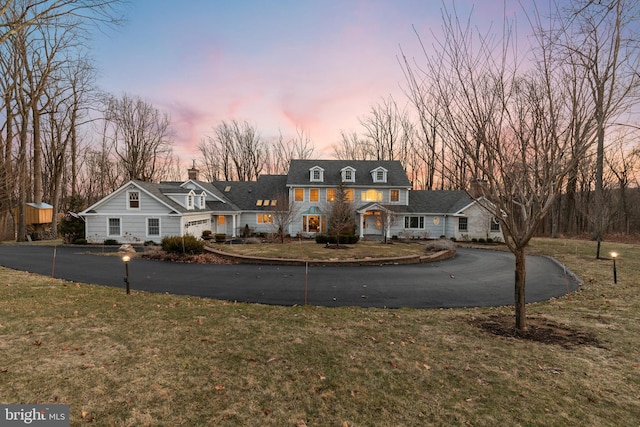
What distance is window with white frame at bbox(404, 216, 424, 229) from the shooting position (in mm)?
30250

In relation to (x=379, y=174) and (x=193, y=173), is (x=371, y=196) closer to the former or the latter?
(x=379, y=174)

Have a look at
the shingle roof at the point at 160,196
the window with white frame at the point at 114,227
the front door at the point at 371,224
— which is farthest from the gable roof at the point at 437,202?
the window with white frame at the point at 114,227

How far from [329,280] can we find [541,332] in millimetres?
7237

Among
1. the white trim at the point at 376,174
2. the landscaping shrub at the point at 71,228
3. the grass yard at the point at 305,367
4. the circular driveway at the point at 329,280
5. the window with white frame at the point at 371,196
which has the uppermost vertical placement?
the white trim at the point at 376,174

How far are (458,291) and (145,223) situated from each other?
2306 cm

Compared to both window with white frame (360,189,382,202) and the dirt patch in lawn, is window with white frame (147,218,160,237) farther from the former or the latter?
the dirt patch in lawn

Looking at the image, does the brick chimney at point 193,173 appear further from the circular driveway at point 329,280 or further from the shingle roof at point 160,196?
the circular driveway at point 329,280

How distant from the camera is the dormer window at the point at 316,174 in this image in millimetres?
30891

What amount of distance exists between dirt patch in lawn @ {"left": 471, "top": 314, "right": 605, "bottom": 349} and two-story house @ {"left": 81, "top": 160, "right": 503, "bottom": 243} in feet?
63.1

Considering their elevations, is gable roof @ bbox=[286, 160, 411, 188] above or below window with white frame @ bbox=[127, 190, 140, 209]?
above

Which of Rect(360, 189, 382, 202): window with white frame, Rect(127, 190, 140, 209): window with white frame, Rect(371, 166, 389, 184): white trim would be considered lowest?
Rect(127, 190, 140, 209): window with white frame

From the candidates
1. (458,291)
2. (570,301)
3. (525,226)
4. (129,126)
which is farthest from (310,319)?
(129,126)

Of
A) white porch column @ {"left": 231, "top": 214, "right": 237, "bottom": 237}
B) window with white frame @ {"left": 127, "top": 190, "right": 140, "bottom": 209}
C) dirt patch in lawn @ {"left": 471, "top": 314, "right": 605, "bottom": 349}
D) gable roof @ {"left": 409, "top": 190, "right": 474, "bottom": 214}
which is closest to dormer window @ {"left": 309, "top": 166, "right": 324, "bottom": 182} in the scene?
white porch column @ {"left": 231, "top": 214, "right": 237, "bottom": 237}

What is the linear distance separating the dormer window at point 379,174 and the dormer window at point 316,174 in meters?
5.44
